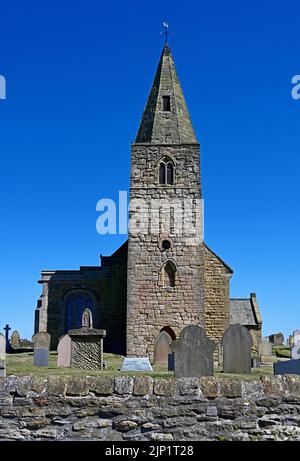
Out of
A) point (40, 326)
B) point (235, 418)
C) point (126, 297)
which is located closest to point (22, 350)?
point (40, 326)

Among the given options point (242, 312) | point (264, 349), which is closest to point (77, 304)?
point (264, 349)

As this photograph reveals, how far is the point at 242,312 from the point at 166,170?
10.9 meters

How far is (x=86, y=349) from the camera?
45.4 ft

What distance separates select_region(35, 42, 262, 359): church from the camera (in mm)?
25453

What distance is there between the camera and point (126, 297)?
2719cm

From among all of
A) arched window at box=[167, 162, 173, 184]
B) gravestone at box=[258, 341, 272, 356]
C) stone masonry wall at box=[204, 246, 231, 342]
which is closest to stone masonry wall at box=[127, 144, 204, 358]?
arched window at box=[167, 162, 173, 184]

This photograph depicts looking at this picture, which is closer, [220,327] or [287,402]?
[287,402]

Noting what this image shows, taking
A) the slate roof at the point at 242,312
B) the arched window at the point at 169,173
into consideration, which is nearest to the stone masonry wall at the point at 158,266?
the arched window at the point at 169,173

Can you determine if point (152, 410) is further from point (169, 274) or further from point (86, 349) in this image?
point (169, 274)

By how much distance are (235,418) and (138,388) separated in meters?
1.42

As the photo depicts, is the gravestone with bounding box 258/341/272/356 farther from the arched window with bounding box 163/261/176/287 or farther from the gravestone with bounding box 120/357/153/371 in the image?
the gravestone with bounding box 120/357/153/371

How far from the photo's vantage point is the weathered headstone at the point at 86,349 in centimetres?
1370
